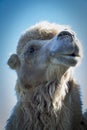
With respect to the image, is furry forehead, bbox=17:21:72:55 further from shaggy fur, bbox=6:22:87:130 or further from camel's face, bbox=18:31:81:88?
shaggy fur, bbox=6:22:87:130

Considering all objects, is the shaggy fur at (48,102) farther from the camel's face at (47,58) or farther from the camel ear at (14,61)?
the camel ear at (14,61)

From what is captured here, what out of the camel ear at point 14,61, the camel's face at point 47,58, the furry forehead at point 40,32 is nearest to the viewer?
the camel's face at point 47,58

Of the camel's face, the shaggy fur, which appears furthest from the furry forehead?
the shaggy fur

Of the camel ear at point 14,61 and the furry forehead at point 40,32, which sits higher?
the furry forehead at point 40,32

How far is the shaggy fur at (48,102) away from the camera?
4.34 metres

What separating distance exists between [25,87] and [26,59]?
1.07 feet

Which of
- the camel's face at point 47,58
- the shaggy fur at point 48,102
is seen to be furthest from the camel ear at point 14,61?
the shaggy fur at point 48,102

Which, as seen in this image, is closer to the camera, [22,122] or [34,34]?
[22,122]

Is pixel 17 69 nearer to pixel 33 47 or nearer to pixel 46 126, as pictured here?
pixel 33 47

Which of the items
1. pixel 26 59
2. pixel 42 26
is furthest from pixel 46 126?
pixel 42 26

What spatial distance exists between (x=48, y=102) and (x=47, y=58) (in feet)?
1.49

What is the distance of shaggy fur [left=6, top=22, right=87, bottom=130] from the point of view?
4.34m

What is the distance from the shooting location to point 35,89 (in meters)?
4.52

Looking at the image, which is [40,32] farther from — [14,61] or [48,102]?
[48,102]
